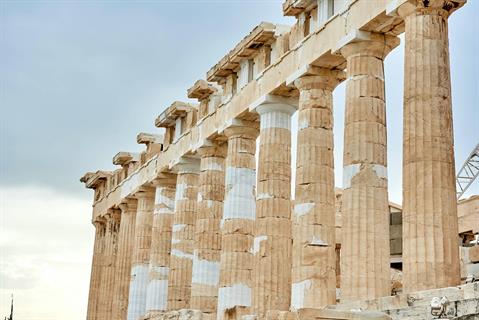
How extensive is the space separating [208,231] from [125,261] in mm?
12141

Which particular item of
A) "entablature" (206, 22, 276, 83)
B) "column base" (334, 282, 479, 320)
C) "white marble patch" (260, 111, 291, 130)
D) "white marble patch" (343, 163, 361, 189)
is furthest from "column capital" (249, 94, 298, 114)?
"column base" (334, 282, 479, 320)

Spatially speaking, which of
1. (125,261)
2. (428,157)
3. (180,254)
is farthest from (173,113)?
(428,157)

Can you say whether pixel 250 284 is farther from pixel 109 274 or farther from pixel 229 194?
pixel 109 274

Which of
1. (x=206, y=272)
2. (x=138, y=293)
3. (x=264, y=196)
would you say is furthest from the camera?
(x=138, y=293)

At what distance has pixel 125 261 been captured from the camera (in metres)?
43.2

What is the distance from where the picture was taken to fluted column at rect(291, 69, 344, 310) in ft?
78.3

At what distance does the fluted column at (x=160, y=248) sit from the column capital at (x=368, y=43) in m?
16.7

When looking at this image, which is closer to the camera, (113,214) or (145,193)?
(145,193)

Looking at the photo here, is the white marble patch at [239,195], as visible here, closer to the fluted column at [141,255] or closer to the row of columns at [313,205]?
the row of columns at [313,205]

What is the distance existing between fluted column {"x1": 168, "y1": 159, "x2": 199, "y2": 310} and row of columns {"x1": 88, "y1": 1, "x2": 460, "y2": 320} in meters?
0.05

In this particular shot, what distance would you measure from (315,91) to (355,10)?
3.37 meters

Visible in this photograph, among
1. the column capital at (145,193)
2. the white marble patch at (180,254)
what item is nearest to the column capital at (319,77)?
the white marble patch at (180,254)

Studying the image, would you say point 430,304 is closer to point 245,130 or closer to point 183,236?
point 245,130

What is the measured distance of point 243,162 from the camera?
101ft
